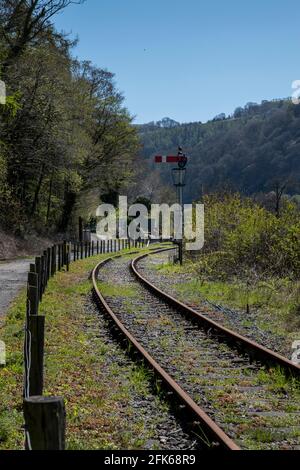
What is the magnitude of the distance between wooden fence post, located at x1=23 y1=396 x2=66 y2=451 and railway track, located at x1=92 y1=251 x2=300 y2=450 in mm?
2269

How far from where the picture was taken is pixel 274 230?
2009 centimetres

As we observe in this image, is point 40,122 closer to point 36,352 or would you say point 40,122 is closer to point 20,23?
point 20,23

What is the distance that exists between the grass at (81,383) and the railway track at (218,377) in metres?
0.49

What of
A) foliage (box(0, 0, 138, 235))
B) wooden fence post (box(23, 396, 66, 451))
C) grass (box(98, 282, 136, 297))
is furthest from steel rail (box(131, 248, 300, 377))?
foliage (box(0, 0, 138, 235))

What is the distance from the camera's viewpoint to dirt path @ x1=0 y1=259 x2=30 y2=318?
1642 centimetres

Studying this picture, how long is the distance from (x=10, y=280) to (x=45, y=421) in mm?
18468

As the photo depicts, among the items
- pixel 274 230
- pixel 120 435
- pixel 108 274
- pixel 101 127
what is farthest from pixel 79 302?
pixel 101 127

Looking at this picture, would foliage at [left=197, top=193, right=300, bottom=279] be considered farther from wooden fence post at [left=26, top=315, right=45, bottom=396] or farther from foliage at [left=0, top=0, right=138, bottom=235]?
wooden fence post at [left=26, top=315, right=45, bottom=396]

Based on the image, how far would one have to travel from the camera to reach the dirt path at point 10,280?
16422mm

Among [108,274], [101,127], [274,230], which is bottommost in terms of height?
[108,274]

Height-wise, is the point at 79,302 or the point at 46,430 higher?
the point at 46,430

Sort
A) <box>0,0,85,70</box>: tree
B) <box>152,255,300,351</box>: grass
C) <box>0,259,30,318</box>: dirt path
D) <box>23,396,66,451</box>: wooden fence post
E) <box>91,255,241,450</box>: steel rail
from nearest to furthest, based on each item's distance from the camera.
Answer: <box>23,396,66,451</box>: wooden fence post → <box>91,255,241,450</box>: steel rail → <box>152,255,300,351</box>: grass → <box>0,259,30,318</box>: dirt path → <box>0,0,85,70</box>: tree

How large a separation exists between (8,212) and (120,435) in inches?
1291

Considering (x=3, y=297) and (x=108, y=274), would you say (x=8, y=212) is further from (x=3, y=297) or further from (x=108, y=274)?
(x=3, y=297)
